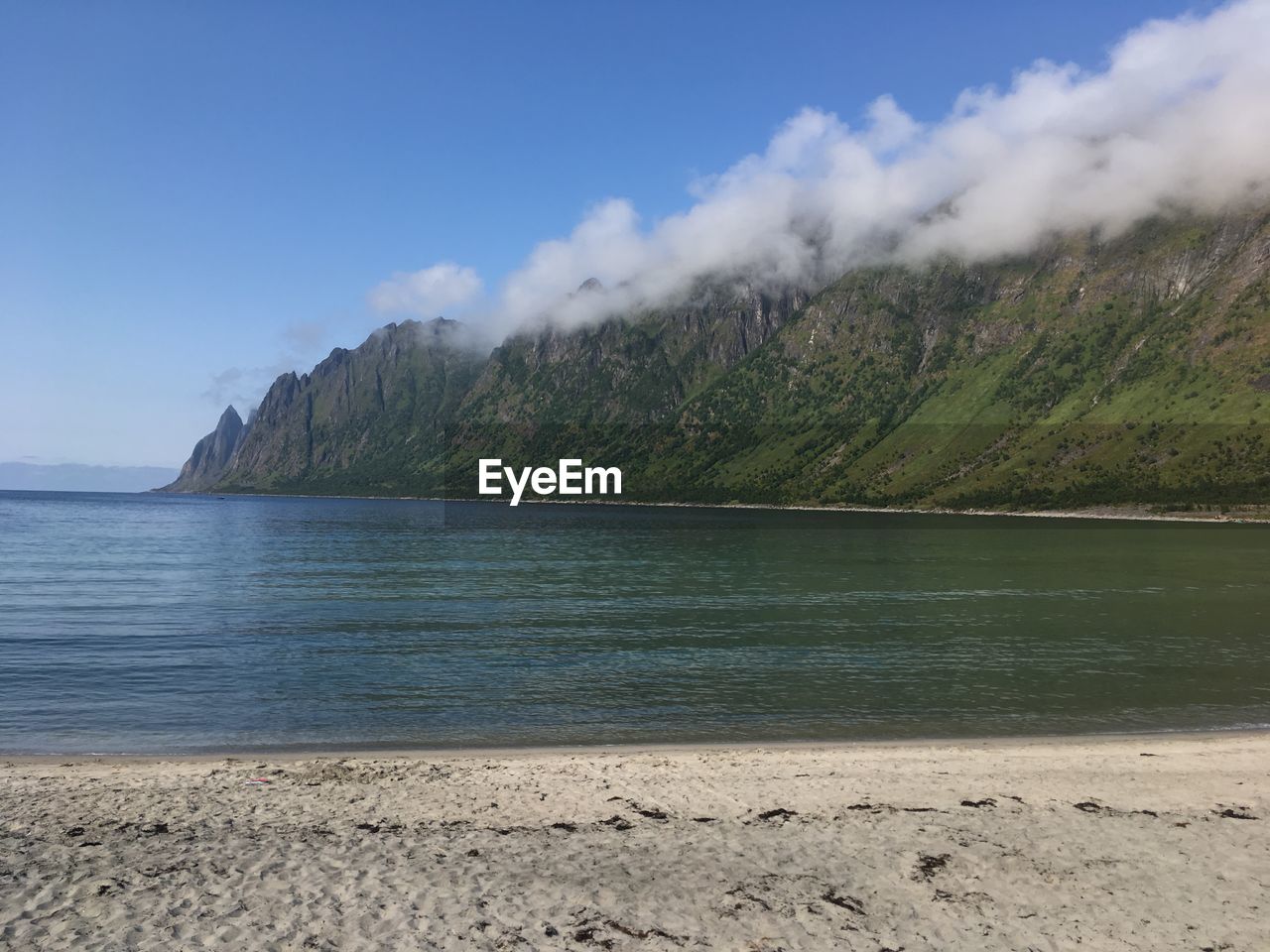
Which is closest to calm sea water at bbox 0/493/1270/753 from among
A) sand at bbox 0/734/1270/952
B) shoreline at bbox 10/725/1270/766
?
shoreline at bbox 10/725/1270/766

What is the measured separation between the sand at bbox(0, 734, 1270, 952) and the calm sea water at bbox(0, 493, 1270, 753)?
431 cm

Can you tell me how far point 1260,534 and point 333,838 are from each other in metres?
194

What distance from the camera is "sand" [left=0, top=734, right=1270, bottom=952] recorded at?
44.4ft

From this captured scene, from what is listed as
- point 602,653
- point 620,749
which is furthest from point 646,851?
point 602,653

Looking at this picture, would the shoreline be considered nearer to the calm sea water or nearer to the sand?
the sand

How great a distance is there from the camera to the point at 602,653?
41594 millimetres

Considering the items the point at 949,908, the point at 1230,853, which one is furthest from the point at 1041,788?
the point at 949,908

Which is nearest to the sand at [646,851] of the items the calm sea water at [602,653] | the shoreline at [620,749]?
the shoreline at [620,749]

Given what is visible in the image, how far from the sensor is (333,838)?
57.6 feet

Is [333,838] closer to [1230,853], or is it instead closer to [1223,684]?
[1230,853]

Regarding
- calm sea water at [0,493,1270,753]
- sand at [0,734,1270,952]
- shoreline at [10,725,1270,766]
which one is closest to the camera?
sand at [0,734,1270,952]

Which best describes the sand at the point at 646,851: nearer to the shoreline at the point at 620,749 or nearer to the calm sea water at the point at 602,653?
the shoreline at the point at 620,749

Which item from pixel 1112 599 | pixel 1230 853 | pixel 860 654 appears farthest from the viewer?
pixel 1112 599

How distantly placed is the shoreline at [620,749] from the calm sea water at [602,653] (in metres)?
0.69
